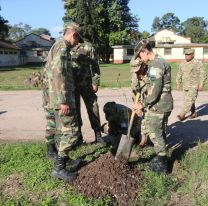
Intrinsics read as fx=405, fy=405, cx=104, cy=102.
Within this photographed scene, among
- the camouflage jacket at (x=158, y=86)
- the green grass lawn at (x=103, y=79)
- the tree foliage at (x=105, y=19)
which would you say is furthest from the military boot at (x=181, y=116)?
the tree foliage at (x=105, y=19)

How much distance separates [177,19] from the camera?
123000 millimetres

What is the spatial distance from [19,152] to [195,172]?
2841mm

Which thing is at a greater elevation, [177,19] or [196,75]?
[177,19]

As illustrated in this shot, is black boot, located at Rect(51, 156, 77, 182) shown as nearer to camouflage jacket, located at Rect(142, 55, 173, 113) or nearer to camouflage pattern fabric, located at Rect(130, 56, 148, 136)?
camouflage jacket, located at Rect(142, 55, 173, 113)

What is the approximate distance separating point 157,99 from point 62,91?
1.37 metres

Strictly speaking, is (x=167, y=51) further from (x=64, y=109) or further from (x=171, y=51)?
(x=64, y=109)

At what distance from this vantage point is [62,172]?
5289mm

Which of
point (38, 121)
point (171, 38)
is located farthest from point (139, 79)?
point (171, 38)

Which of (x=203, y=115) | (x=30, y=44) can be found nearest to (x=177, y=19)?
(x=30, y=44)

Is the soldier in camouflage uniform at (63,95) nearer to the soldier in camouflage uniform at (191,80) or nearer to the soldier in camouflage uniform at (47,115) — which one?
the soldier in camouflage uniform at (47,115)

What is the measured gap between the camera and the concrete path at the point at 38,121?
807 cm

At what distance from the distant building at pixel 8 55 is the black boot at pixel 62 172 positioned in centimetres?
5241

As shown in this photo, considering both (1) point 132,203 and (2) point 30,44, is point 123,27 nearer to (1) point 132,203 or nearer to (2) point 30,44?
(2) point 30,44

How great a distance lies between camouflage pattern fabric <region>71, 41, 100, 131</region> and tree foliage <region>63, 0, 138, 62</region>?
49.3m
